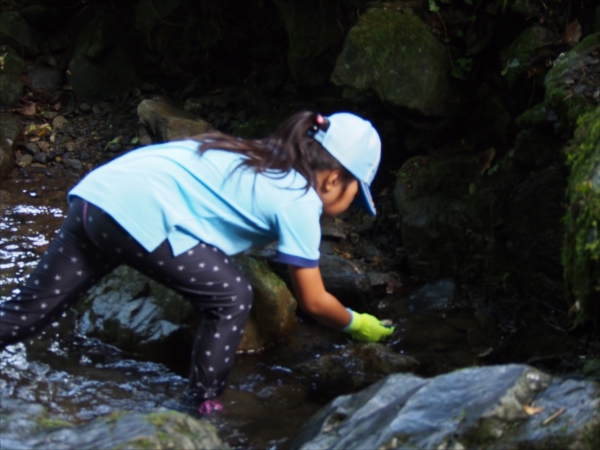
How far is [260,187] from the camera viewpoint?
102 inches

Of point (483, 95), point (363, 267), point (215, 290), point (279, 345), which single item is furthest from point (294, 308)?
point (483, 95)

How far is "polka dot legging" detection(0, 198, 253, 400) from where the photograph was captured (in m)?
2.65

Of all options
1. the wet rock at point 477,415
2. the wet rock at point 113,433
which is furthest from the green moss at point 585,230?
the wet rock at point 113,433

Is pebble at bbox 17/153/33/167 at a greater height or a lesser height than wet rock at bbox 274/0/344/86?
lesser

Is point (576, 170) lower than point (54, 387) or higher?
higher

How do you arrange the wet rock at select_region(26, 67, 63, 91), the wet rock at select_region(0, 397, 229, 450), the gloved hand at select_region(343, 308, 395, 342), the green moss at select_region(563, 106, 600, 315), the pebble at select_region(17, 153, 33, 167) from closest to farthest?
the wet rock at select_region(0, 397, 229, 450) < the green moss at select_region(563, 106, 600, 315) < the gloved hand at select_region(343, 308, 395, 342) < the pebble at select_region(17, 153, 33, 167) < the wet rock at select_region(26, 67, 63, 91)

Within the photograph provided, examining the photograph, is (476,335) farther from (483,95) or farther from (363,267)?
(483,95)

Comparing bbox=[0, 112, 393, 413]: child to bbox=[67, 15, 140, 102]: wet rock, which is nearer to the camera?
bbox=[0, 112, 393, 413]: child

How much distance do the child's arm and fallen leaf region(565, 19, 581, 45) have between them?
2151mm

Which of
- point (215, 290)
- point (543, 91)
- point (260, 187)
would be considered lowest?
point (215, 290)

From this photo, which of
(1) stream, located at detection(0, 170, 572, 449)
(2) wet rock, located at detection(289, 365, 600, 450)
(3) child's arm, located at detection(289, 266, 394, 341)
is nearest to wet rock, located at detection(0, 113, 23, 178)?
(1) stream, located at detection(0, 170, 572, 449)

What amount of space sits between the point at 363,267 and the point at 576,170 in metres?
1.91

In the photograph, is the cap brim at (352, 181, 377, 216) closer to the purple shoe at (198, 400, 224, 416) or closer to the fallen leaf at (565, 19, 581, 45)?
the purple shoe at (198, 400, 224, 416)

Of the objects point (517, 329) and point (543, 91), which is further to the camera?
point (543, 91)
